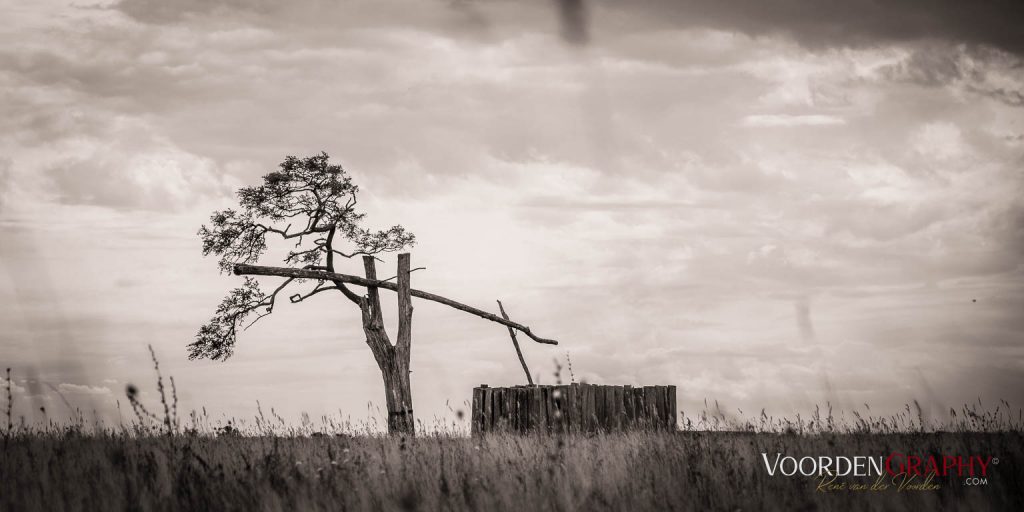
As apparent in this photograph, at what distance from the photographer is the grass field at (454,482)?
25.1 ft

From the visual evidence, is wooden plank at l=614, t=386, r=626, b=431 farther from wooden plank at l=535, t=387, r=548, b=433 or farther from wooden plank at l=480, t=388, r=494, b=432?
wooden plank at l=480, t=388, r=494, b=432

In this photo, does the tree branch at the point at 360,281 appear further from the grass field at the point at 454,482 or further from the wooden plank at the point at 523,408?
the grass field at the point at 454,482

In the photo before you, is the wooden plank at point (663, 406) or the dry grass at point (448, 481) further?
the wooden plank at point (663, 406)

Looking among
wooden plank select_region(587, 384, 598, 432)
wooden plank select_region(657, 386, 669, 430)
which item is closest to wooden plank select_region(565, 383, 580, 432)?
wooden plank select_region(587, 384, 598, 432)

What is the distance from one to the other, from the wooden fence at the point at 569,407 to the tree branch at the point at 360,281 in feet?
5.68

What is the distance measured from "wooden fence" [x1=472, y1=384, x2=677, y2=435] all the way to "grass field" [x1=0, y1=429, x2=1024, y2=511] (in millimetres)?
5461

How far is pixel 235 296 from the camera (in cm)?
1752

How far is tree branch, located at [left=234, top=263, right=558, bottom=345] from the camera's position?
16.3 metres

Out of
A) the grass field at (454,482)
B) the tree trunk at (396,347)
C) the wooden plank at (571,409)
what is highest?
the tree trunk at (396,347)

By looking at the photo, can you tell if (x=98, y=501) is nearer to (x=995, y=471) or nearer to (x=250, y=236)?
(x=995, y=471)

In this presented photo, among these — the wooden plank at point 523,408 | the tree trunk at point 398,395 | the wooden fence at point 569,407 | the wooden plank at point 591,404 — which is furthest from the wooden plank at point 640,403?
the tree trunk at point 398,395

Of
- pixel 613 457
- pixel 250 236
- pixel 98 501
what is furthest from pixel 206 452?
pixel 250 236

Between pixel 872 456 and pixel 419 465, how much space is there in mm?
5421

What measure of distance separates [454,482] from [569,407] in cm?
749
